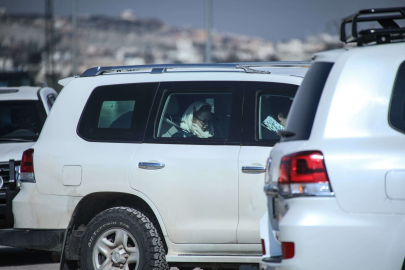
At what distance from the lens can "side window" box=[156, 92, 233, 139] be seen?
4762 mm

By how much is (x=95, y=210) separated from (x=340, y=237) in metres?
2.66

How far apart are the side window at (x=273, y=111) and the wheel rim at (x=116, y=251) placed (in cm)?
149

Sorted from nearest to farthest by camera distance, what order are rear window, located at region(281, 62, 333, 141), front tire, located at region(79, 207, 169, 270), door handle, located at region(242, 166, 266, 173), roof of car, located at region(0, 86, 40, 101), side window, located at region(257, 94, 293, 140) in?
rear window, located at region(281, 62, 333, 141), door handle, located at region(242, 166, 266, 173), front tire, located at region(79, 207, 169, 270), side window, located at region(257, 94, 293, 140), roof of car, located at region(0, 86, 40, 101)

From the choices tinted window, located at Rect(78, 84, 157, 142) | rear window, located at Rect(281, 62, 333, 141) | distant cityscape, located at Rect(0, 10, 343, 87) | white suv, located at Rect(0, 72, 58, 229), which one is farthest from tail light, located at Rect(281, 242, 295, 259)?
distant cityscape, located at Rect(0, 10, 343, 87)

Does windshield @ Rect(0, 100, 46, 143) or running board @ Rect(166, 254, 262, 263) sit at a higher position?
windshield @ Rect(0, 100, 46, 143)

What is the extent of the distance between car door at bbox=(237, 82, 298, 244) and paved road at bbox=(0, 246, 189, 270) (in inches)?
97.3

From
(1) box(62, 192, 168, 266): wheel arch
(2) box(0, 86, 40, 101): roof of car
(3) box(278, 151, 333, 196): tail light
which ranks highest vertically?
(2) box(0, 86, 40, 101): roof of car

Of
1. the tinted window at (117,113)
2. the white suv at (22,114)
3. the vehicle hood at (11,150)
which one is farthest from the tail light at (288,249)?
the white suv at (22,114)

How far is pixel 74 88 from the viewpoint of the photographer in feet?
16.8

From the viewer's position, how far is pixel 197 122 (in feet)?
15.9

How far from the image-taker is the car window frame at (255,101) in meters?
4.60

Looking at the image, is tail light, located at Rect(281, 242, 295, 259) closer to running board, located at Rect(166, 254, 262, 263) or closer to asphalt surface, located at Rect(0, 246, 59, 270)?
running board, located at Rect(166, 254, 262, 263)

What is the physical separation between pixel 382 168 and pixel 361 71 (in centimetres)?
55

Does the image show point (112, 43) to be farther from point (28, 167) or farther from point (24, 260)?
point (28, 167)
